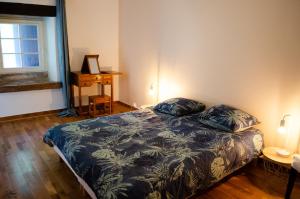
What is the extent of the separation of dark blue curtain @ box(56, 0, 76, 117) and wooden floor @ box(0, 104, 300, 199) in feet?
4.00

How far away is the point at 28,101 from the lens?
4148 millimetres

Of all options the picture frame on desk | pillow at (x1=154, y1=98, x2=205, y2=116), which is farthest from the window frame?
pillow at (x1=154, y1=98, x2=205, y2=116)

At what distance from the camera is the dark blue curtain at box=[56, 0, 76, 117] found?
4012 millimetres

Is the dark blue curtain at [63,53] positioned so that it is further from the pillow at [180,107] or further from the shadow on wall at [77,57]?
the pillow at [180,107]

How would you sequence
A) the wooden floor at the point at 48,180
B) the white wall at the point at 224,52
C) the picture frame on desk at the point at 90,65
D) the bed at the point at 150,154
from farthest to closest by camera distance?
1. the picture frame on desk at the point at 90,65
2. the white wall at the point at 224,52
3. the wooden floor at the point at 48,180
4. the bed at the point at 150,154

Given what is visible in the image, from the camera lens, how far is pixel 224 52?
3082 millimetres

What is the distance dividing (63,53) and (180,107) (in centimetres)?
225

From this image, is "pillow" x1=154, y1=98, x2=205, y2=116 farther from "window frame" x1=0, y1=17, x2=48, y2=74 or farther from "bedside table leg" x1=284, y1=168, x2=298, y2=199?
"window frame" x1=0, y1=17, x2=48, y2=74

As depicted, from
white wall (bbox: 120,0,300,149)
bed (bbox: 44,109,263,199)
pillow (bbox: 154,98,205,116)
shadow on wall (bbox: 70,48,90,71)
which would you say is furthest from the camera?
shadow on wall (bbox: 70,48,90,71)

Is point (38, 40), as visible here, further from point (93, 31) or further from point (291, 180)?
point (291, 180)

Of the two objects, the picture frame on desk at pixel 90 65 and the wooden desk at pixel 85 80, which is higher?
the picture frame on desk at pixel 90 65

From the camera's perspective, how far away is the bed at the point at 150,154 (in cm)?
176

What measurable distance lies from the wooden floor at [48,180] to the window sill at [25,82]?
1.02 metres

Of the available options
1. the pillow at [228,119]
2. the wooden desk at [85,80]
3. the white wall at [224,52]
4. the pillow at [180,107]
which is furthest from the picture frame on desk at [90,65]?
the pillow at [228,119]
